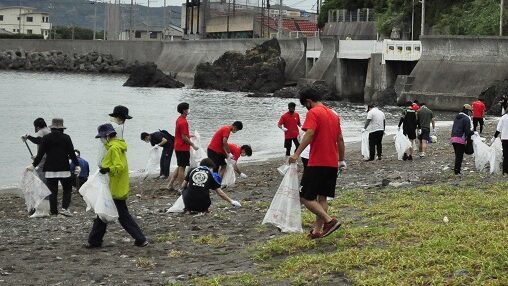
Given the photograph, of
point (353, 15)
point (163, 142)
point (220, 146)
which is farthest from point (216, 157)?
point (353, 15)

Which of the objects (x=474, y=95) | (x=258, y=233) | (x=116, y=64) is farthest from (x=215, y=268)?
(x=116, y=64)

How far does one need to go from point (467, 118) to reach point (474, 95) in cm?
3356

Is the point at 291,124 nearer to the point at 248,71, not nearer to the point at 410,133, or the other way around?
the point at 410,133

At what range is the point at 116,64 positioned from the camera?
118 metres

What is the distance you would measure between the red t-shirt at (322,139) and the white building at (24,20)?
182898mm

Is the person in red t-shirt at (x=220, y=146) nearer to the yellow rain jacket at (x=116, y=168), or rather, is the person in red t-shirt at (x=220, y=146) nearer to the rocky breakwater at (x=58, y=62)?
the yellow rain jacket at (x=116, y=168)

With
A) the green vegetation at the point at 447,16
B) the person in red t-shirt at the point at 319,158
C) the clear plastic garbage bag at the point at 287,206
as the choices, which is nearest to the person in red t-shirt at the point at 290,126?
the clear plastic garbage bag at the point at 287,206

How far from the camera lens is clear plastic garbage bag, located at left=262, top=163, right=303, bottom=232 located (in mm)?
10555

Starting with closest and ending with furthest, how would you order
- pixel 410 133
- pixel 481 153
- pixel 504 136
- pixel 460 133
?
pixel 504 136, pixel 460 133, pixel 481 153, pixel 410 133

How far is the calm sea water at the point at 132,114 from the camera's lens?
99.6ft

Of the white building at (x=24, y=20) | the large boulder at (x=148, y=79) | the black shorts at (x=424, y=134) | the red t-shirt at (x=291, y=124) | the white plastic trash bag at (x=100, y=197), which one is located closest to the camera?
the white plastic trash bag at (x=100, y=197)

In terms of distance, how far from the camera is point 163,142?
1877cm

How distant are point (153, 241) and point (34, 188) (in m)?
3.38

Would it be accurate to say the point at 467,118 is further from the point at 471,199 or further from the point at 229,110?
the point at 229,110
